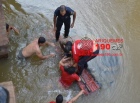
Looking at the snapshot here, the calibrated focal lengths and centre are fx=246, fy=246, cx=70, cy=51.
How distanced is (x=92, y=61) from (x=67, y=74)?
1319 millimetres

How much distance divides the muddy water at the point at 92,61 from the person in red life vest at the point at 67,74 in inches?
7.7

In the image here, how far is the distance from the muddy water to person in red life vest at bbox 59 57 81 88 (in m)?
0.20

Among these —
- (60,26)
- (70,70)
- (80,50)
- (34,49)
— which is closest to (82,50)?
(80,50)

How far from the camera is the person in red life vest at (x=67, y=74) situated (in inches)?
206

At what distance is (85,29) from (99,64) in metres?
1.34

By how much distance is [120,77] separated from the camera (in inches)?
239

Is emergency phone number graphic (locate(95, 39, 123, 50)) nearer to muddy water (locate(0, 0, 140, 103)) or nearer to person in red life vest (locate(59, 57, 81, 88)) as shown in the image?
muddy water (locate(0, 0, 140, 103))

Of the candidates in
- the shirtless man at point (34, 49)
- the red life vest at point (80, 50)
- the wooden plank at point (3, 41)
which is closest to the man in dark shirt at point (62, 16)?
the shirtless man at point (34, 49)

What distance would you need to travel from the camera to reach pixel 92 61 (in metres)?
6.43

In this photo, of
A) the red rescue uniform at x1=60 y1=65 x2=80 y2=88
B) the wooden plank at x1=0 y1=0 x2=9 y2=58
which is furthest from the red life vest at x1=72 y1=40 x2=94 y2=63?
the wooden plank at x1=0 y1=0 x2=9 y2=58

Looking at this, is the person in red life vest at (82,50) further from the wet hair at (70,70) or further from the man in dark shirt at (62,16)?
the man in dark shirt at (62,16)

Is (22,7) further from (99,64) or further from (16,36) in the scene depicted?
(99,64)

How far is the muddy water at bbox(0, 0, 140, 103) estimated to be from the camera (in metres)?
5.70

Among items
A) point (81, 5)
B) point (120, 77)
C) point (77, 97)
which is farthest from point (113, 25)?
point (77, 97)
